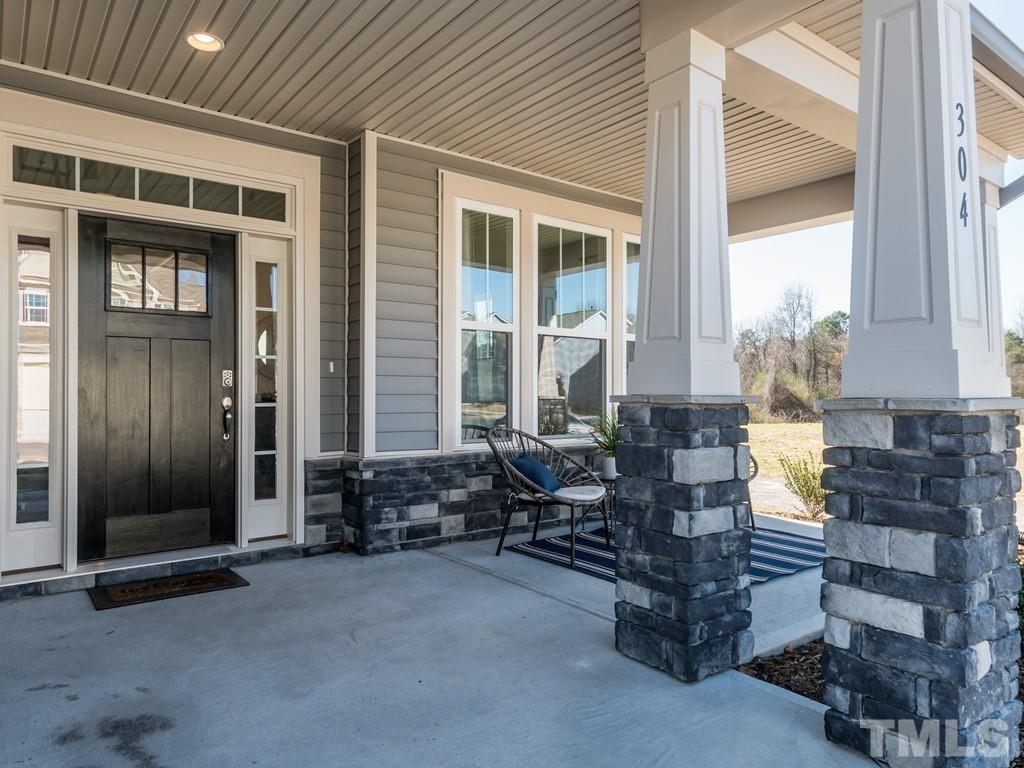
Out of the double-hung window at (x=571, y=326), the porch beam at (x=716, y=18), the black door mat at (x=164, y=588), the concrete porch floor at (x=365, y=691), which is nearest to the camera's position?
the concrete porch floor at (x=365, y=691)

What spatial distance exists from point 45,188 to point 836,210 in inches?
224

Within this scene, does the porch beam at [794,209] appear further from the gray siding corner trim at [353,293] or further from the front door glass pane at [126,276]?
the front door glass pane at [126,276]

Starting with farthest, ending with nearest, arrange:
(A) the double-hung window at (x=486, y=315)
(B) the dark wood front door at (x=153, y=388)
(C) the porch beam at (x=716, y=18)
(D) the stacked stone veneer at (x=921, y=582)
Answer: (A) the double-hung window at (x=486, y=315), (B) the dark wood front door at (x=153, y=388), (C) the porch beam at (x=716, y=18), (D) the stacked stone veneer at (x=921, y=582)

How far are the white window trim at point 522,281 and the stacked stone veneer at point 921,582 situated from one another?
3.06m

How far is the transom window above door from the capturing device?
3.91m

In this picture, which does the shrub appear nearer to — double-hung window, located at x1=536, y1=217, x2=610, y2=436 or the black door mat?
double-hung window, located at x1=536, y1=217, x2=610, y2=436

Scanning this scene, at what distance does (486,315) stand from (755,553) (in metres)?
2.56

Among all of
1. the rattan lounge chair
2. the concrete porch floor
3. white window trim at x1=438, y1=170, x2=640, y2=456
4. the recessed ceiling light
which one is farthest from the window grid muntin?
the rattan lounge chair

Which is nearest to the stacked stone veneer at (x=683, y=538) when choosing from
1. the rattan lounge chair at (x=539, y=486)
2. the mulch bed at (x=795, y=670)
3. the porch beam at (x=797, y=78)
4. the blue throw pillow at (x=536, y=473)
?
the mulch bed at (x=795, y=670)

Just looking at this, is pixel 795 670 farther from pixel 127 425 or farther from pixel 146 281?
pixel 146 281

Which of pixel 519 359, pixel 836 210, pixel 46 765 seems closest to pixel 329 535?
pixel 519 359

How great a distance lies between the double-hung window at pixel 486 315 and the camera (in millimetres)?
4973

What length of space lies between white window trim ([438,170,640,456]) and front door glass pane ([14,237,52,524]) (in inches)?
77.7

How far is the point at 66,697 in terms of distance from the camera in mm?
2395
